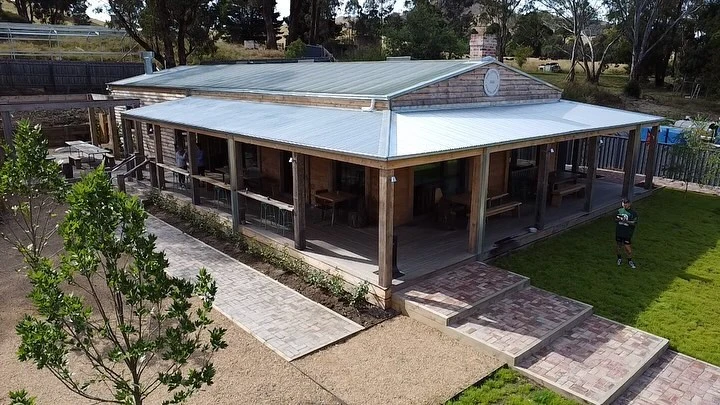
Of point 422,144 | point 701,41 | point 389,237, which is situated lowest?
point 389,237

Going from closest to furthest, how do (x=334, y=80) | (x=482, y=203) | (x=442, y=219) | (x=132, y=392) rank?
(x=132, y=392) < (x=482, y=203) < (x=442, y=219) < (x=334, y=80)

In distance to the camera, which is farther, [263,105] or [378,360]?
[263,105]

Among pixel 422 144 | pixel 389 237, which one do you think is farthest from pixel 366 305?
pixel 422 144

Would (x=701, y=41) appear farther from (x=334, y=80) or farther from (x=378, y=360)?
(x=378, y=360)

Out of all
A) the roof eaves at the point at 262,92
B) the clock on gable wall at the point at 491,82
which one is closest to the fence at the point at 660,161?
the clock on gable wall at the point at 491,82

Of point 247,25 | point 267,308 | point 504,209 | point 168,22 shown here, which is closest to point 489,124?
point 504,209

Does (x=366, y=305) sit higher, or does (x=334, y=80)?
(x=334, y=80)
